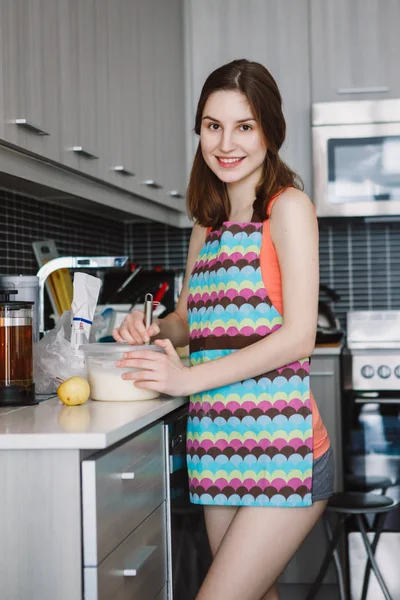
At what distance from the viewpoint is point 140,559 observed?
5.30ft

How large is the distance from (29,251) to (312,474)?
1.50 metres

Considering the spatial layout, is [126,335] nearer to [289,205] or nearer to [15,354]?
[15,354]

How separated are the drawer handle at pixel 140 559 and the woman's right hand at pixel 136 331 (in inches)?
15.7

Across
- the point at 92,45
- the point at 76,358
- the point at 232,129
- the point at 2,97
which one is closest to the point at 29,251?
the point at 92,45

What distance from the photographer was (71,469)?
1323mm

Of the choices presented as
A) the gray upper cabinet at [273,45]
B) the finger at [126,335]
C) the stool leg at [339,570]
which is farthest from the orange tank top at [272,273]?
the gray upper cabinet at [273,45]

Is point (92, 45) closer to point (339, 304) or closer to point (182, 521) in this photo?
point (182, 521)

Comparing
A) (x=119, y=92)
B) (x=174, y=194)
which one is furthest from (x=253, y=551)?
A: (x=174, y=194)

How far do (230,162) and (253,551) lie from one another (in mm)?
697

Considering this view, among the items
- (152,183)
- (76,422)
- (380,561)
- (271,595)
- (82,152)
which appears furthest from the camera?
(380,561)

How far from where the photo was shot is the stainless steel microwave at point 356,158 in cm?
350

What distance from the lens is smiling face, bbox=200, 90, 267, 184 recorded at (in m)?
1.63

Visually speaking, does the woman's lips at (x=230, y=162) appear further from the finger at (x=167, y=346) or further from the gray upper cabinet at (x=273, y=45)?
the gray upper cabinet at (x=273, y=45)

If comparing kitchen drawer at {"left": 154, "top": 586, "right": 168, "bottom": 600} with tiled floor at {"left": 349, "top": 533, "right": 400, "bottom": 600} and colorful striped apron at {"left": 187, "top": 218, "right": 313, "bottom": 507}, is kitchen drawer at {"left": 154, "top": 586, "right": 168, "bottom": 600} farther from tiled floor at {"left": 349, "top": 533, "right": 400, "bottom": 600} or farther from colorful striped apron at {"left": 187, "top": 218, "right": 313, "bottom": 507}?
tiled floor at {"left": 349, "top": 533, "right": 400, "bottom": 600}
